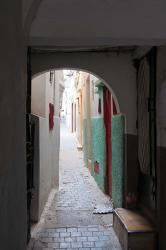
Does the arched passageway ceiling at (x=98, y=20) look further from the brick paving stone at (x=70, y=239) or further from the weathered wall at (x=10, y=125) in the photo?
the brick paving stone at (x=70, y=239)

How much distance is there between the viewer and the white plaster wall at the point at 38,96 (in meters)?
7.36

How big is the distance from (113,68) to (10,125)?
4.55m

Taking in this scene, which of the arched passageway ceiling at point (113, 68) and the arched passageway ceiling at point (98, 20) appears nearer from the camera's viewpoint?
the arched passageway ceiling at point (98, 20)

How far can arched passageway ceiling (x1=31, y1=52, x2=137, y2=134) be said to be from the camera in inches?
244

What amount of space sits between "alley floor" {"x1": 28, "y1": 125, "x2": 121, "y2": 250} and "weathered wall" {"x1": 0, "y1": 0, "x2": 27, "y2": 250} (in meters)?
2.94

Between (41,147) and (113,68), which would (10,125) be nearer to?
(113,68)

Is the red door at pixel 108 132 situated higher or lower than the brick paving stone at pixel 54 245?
higher

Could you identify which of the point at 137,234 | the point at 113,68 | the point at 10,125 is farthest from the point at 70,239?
the point at 10,125

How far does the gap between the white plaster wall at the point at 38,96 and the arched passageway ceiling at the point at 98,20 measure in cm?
366

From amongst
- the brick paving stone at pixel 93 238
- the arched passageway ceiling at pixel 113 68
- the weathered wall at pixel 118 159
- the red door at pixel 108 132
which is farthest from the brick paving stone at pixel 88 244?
the red door at pixel 108 132

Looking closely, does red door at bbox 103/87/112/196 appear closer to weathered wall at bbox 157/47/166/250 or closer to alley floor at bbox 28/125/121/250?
alley floor at bbox 28/125/121/250

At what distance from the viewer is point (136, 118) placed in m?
6.21

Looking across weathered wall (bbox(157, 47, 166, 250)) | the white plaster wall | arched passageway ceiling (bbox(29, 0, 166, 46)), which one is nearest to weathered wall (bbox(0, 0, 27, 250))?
arched passageway ceiling (bbox(29, 0, 166, 46))

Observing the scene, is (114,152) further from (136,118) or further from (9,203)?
(9,203)
